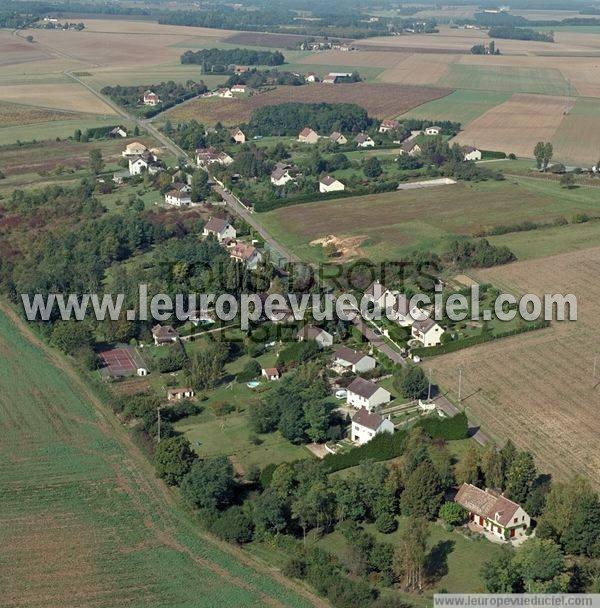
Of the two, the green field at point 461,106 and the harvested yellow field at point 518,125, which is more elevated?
the harvested yellow field at point 518,125

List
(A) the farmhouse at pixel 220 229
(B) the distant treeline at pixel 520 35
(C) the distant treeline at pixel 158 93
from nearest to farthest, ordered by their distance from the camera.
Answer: (A) the farmhouse at pixel 220 229
(C) the distant treeline at pixel 158 93
(B) the distant treeline at pixel 520 35

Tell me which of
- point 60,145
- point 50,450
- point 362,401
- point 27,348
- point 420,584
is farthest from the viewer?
point 60,145

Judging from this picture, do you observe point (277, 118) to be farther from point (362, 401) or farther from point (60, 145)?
point (362, 401)

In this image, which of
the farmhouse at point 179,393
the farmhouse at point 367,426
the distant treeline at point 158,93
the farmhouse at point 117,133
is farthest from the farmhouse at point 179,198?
the distant treeline at point 158,93

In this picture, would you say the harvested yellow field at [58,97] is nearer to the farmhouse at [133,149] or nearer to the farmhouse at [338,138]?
the farmhouse at [133,149]

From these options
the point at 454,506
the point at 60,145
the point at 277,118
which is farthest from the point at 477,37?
the point at 454,506

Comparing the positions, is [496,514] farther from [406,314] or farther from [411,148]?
[411,148]

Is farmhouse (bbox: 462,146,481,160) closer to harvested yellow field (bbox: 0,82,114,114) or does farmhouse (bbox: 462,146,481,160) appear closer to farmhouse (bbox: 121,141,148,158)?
farmhouse (bbox: 121,141,148,158)
